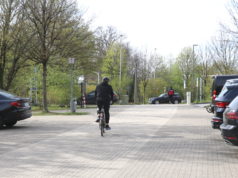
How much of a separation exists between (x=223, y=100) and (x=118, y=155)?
349 centimetres

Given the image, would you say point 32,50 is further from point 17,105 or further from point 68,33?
point 17,105

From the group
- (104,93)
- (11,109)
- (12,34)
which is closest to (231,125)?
(104,93)

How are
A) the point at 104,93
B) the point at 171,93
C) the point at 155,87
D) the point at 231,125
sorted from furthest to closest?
the point at 155,87 → the point at 171,93 → the point at 104,93 → the point at 231,125

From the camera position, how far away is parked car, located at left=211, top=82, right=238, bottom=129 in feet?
35.6

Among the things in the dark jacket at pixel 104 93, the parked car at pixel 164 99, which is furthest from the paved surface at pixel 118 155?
the parked car at pixel 164 99

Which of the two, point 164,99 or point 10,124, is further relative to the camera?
point 164,99

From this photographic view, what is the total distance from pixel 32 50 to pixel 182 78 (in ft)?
155

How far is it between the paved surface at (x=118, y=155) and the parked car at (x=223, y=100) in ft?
1.97

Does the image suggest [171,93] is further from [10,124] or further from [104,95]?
[104,95]

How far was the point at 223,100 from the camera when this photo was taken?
10.9 metres

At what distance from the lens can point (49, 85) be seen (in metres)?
32.7

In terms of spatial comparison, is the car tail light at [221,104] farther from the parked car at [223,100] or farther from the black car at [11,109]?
the black car at [11,109]

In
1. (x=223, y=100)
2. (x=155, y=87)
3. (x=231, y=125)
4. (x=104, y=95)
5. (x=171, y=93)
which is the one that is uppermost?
(x=155, y=87)

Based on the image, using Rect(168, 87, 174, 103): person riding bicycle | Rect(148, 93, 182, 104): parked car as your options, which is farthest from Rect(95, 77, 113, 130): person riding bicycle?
Rect(148, 93, 182, 104): parked car
